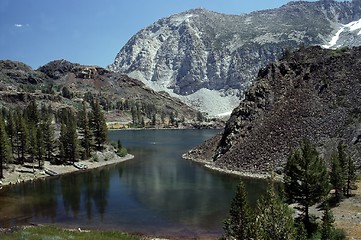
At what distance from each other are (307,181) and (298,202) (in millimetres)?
3732

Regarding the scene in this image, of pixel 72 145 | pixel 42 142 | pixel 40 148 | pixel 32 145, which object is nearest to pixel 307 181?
pixel 40 148

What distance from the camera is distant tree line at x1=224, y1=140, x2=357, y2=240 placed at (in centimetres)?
2420

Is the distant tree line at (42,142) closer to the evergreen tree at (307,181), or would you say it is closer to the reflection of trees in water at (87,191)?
the reflection of trees in water at (87,191)

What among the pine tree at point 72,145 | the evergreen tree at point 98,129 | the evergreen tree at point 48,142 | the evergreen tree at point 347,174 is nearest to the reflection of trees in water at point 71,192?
the pine tree at point 72,145

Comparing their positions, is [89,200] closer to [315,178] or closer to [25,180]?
[25,180]

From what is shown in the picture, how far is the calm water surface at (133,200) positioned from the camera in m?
58.0

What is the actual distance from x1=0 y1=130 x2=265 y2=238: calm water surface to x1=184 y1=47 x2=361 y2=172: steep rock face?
1171 centimetres

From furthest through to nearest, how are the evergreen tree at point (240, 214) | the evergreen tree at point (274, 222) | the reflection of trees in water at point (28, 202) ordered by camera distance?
the reflection of trees in water at point (28, 202) < the evergreen tree at point (240, 214) < the evergreen tree at point (274, 222)

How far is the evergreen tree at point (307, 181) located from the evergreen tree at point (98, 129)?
294 ft

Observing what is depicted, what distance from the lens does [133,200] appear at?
73625 millimetres

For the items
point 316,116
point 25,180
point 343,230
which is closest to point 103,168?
point 25,180

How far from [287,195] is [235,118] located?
2756 inches

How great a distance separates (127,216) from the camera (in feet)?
204

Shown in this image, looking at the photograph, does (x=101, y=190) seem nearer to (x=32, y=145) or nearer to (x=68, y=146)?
(x=32, y=145)
